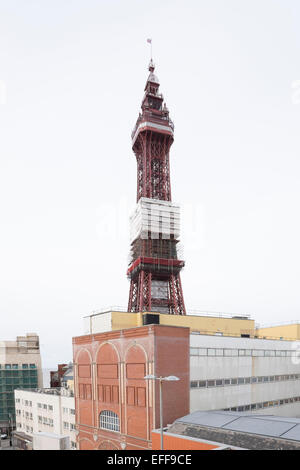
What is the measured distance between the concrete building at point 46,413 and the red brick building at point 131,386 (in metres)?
12.0

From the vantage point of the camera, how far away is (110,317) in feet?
149

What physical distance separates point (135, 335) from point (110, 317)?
1152cm

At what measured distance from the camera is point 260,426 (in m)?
26.2

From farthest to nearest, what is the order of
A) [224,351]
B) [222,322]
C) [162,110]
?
[162,110] < [222,322] < [224,351]

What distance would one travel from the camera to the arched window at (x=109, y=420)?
3541cm

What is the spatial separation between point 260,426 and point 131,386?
13203 millimetres

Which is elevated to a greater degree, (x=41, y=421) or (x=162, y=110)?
(x=162, y=110)

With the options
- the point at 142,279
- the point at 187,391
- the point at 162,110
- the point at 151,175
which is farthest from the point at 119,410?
the point at 162,110

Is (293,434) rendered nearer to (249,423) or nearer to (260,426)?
(260,426)

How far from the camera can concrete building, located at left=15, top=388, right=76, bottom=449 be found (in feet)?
170

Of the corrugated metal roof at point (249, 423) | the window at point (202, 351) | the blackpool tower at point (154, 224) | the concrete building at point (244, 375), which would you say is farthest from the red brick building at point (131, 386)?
the blackpool tower at point (154, 224)

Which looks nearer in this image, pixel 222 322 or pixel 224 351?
pixel 224 351

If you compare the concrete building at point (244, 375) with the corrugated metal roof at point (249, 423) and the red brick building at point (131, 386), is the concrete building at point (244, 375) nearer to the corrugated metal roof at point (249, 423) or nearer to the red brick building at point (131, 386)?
the red brick building at point (131, 386)
